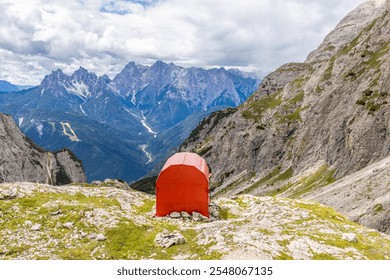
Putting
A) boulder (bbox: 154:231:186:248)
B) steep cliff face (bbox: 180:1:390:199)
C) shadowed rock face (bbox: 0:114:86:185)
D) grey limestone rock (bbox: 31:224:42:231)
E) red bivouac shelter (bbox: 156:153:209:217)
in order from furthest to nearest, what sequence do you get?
shadowed rock face (bbox: 0:114:86:185), steep cliff face (bbox: 180:1:390:199), red bivouac shelter (bbox: 156:153:209:217), grey limestone rock (bbox: 31:224:42:231), boulder (bbox: 154:231:186:248)

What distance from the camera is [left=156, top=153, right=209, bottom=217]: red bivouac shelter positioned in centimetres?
3703

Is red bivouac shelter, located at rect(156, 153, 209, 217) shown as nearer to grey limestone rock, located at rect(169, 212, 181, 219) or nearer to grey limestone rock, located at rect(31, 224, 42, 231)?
grey limestone rock, located at rect(169, 212, 181, 219)

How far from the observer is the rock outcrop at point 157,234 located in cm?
2508

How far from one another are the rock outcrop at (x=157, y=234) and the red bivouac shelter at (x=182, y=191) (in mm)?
1873

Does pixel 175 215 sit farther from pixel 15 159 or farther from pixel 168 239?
pixel 15 159

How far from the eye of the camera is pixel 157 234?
28594mm

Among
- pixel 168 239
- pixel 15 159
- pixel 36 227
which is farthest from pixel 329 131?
pixel 15 159

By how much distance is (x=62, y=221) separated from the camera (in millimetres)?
30172

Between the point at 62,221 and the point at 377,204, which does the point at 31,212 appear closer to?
the point at 62,221

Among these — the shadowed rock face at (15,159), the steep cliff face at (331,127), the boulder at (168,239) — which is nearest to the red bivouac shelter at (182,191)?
the boulder at (168,239)

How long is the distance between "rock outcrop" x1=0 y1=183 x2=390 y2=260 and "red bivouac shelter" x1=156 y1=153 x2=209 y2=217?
1.87 meters

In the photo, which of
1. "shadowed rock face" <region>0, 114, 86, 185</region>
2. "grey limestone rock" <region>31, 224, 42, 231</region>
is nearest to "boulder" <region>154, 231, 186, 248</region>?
"grey limestone rock" <region>31, 224, 42, 231</region>

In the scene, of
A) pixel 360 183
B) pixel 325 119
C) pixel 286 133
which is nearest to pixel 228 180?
pixel 286 133

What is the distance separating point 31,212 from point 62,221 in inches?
135
